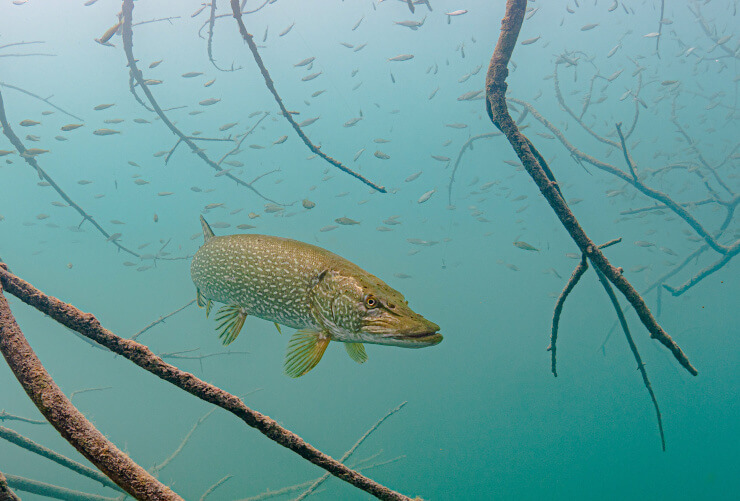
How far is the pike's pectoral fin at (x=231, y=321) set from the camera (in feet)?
8.21

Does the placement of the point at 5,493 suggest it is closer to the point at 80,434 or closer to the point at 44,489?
the point at 80,434

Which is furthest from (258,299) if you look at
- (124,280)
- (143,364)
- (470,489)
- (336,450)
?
(124,280)

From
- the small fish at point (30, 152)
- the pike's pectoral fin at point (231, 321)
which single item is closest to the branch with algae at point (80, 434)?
the pike's pectoral fin at point (231, 321)

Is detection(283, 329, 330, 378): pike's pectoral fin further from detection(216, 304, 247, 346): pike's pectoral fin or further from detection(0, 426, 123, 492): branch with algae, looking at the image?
detection(0, 426, 123, 492): branch with algae

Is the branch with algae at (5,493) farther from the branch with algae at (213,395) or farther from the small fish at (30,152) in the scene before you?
the small fish at (30,152)

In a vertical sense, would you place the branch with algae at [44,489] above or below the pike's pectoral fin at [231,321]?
below

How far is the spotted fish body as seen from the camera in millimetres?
1930

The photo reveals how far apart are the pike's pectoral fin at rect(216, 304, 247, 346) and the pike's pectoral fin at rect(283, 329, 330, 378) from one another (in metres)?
0.52

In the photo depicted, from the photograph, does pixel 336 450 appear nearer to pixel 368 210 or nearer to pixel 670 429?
pixel 670 429

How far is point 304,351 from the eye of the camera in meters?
2.16

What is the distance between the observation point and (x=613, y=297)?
2.58 metres

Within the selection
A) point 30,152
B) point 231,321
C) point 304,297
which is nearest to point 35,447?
point 231,321

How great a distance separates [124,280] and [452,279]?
199ft

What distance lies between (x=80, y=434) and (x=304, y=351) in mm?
1309
